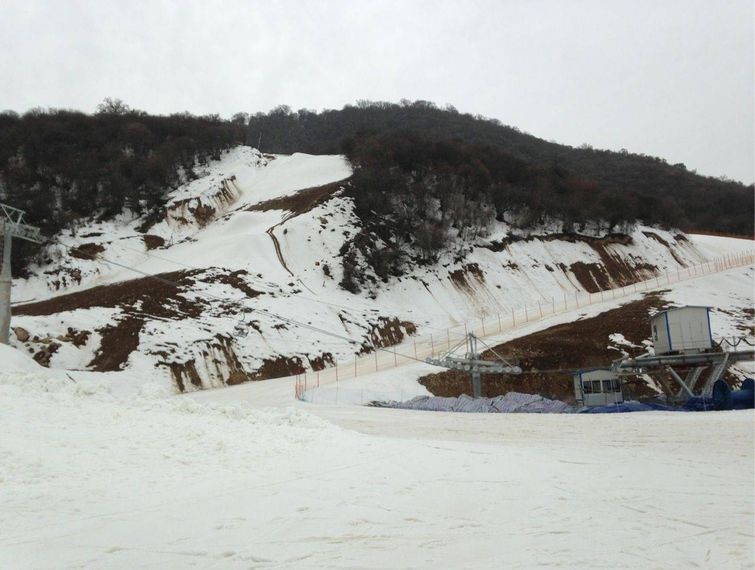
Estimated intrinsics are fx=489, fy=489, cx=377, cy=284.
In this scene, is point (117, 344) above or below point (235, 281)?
below

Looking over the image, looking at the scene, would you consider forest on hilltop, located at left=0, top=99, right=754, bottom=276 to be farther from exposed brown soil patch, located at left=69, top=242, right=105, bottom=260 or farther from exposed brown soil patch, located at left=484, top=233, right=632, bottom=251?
exposed brown soil patch, located at left=69, top=242, right=105, bottom=260

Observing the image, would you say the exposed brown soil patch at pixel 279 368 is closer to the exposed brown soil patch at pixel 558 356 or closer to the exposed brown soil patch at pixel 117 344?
the exposed brown soil patch at pixel 117 344

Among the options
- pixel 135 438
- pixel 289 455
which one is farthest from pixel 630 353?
pixel 135 438

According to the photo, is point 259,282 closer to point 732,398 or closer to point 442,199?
point 442,199

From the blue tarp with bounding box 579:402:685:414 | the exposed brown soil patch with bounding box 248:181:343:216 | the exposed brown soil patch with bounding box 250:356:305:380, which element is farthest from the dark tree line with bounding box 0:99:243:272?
the blue tarp with bounding box 579:402:685:414

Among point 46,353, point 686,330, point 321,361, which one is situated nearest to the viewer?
point 46,353

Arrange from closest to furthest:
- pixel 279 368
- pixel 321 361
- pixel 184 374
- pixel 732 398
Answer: pixel 732 398 → pixel 184 374 → pixel 279 368 → pixel 321 361

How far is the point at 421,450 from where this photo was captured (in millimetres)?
9297

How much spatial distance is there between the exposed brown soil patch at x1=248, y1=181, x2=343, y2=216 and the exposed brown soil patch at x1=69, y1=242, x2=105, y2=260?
15196 millimetres

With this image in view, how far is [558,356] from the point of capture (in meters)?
29.5

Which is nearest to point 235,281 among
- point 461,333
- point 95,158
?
point 461,333

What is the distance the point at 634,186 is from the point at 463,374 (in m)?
84.0

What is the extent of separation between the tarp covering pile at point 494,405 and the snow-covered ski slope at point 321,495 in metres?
8.38

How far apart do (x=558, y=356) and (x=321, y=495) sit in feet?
85.9
